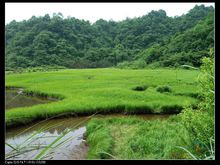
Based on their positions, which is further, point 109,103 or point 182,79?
point 182,79

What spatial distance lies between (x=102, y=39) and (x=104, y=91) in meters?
9.38

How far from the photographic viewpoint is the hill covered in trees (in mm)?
12867

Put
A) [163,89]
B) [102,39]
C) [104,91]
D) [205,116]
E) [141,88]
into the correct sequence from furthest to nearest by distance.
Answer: [102,39], [141,88], [163,89], [104,91], [205,116]

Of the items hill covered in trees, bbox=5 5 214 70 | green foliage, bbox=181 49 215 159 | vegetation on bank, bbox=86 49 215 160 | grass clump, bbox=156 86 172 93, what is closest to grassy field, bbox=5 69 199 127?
grass clump, bbox=156 86 172 93

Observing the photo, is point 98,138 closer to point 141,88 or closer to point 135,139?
point 135,139

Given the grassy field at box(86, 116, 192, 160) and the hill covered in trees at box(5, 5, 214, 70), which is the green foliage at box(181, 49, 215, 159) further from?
→ the hill covered in trees at box(5, 5, 214, 70)

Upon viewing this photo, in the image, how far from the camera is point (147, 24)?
17.2 metres

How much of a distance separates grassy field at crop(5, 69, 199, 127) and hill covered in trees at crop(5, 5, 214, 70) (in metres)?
0.87

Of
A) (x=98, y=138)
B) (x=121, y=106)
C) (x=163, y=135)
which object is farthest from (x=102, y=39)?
(x=163, y=135)

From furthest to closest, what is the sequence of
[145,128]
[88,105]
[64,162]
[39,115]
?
1. [88,105]
2. [39,115]
3. [145,128]
4. [64,162]

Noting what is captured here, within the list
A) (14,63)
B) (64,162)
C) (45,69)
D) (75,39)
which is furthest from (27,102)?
(64,162)

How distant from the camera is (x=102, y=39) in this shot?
20766 mm
